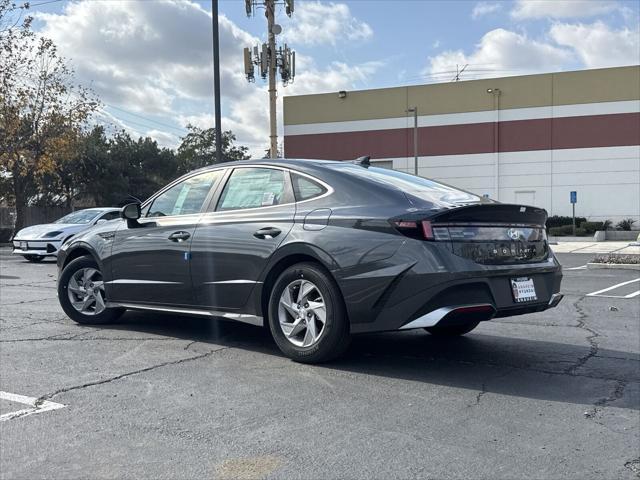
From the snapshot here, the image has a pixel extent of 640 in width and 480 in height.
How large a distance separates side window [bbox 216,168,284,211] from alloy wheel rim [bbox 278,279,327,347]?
80 cm

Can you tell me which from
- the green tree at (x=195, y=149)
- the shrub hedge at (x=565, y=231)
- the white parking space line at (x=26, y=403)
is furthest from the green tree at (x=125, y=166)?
the white parking space line at (x=26, y=403)

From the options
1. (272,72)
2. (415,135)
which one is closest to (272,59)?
(272,72)

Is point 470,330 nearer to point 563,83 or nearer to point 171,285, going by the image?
point 171,285

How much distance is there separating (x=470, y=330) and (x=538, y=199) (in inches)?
1334

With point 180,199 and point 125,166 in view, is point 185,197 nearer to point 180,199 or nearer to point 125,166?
point 180,199

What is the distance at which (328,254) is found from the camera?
471 cm

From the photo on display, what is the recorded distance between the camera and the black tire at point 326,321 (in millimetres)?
4672

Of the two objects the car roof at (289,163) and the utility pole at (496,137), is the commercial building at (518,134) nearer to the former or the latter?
the utility pole at (496,137)

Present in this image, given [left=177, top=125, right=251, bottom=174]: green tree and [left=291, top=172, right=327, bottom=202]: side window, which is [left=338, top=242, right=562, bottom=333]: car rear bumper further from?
[left=177, top=125, right=251, bottom=174]: green tree

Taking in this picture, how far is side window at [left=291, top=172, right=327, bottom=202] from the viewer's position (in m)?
5.08

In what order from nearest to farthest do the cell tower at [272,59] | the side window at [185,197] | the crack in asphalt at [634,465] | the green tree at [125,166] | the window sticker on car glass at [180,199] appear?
the crack in asphalt at [634,465], the side window at [185,197], the window sticker on car glass at [180,199], the cell tower at [272,59], the green tree at [125,166]

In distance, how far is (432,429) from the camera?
3627 mm

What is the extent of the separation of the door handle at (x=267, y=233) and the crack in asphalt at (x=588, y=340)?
255 centimetres

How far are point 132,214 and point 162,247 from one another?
0.59 m
